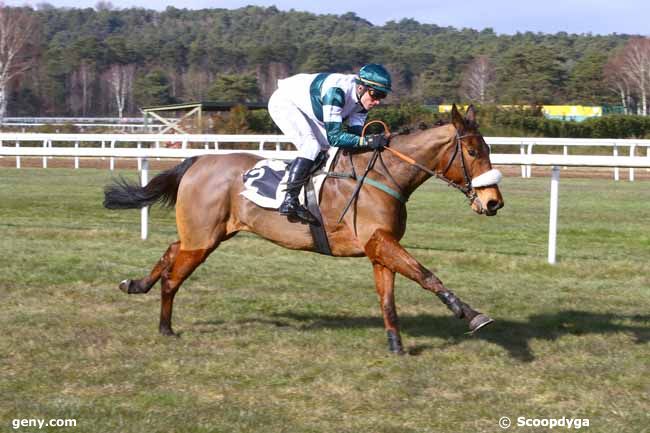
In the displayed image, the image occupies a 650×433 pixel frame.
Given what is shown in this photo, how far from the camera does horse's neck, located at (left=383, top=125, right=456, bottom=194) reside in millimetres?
5953

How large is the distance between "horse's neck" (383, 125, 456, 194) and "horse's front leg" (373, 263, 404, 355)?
0.56 m

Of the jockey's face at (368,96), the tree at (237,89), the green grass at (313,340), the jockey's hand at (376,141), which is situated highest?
the tree at (237,89)

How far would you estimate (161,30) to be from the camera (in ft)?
452

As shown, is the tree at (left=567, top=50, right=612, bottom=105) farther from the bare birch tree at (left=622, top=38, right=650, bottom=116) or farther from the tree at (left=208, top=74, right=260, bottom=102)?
the tree at (left=208, top=74, right=260, bottom=102)

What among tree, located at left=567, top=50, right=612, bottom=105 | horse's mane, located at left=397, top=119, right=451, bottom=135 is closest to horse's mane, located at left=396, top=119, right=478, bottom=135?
horse's mane, located at left=397, top=119, right=451, bottom=135

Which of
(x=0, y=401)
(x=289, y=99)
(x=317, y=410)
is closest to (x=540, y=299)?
(x=289, y=99)

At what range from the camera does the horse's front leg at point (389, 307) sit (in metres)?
5.88

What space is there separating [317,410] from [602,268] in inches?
214

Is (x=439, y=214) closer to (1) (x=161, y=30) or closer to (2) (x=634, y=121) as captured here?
(2) (x=634, y=121)

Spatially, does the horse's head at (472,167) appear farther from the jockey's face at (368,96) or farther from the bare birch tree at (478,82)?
the bare birch tree at (478,82)

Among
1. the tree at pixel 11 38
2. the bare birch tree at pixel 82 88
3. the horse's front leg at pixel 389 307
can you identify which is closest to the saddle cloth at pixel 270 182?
the horse's front leg at pixel 389 307

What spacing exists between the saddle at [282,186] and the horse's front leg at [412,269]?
420 mm

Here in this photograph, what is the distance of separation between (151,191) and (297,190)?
1457mm

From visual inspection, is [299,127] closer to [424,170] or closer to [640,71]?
[424,170]
